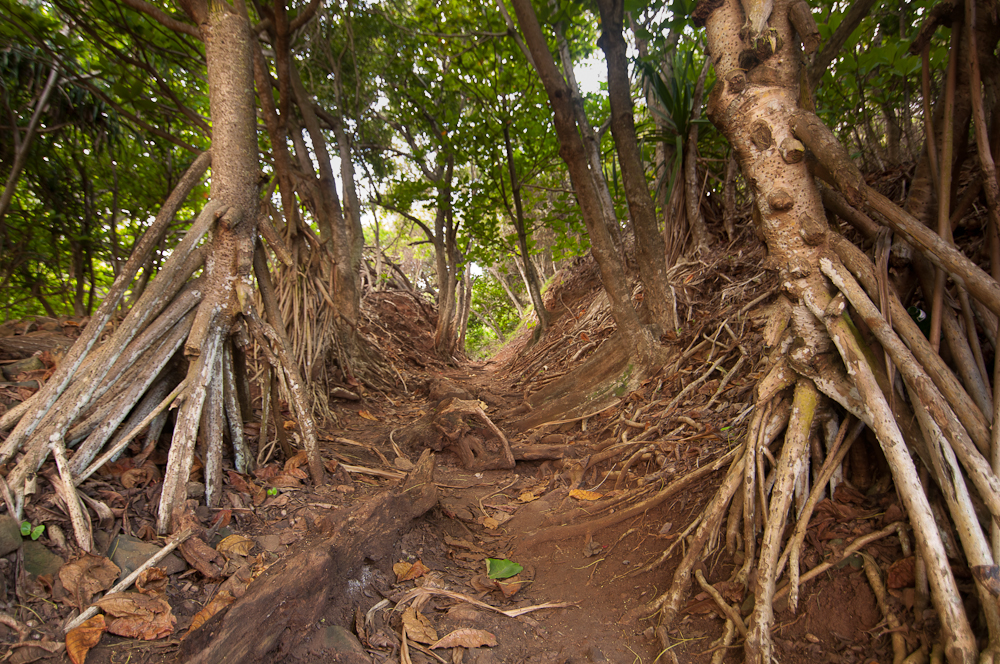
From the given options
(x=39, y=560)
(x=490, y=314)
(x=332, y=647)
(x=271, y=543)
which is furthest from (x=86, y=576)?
(x=490, y=314)

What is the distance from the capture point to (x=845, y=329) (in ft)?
6.42

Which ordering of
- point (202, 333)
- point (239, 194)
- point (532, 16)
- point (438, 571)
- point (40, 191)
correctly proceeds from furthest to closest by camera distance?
point (40, 191) → point (532, 16) → point (239, 194) → point (202, 333) → point (438, 571)

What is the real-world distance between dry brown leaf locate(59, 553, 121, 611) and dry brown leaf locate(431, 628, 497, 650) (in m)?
1.21

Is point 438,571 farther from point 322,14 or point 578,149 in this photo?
point 322,14

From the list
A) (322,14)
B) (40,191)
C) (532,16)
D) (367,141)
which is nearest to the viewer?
(532,16)

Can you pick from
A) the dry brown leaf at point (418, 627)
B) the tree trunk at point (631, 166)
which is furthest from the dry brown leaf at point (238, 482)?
the tree trunk at point (631, 166)

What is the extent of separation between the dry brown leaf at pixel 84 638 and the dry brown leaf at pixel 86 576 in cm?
9

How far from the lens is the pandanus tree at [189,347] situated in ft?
7.18

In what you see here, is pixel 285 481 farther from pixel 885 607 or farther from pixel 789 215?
pixel 789 215

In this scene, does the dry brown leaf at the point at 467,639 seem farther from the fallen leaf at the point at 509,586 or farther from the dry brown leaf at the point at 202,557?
the dry brown leaf at the point at 202,557

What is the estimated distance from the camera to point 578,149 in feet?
13.9

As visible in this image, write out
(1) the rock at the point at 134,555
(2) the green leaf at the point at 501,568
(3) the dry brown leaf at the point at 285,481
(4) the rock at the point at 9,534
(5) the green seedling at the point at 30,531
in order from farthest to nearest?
(3) the dry brown leaf at the point at 285,481 < (2) the green leaf at the point at 501,568 < (1) the rock at the point at 134,555 < (5) the green seedling at the point at 30,531 < (4) the rock at the point at 9,534

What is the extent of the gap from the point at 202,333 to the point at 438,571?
175 centimetres

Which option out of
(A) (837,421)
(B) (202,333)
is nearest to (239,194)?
(B) (202,333)
